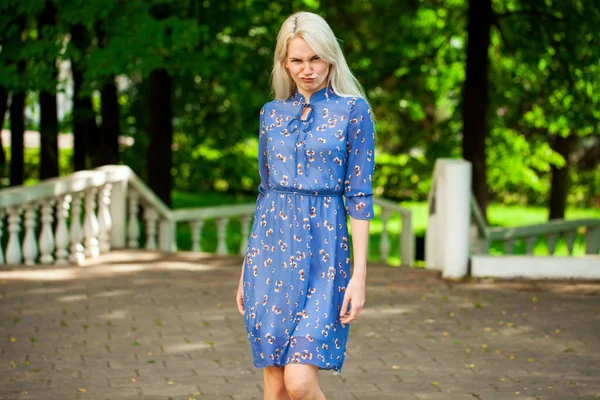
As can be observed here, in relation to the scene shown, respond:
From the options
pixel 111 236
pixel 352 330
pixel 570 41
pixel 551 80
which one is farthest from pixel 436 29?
pixel 352 330

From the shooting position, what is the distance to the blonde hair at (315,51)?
3965 mm

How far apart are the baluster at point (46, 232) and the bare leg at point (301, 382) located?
19.8ft

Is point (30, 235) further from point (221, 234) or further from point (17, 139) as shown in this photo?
point (17, 139)

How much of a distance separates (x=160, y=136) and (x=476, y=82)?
4543mm

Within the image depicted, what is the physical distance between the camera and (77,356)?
6469 millimetres

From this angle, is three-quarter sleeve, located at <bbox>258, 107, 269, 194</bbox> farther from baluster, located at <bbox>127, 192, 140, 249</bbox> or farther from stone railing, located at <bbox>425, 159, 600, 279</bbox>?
baluster, located at <bbox>127, 192, 140, 249</bbox>

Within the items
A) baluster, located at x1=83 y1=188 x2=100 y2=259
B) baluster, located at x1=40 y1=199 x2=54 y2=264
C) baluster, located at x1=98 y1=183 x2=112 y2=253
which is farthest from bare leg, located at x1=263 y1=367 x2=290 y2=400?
baluster, located at x1=98 y1=183 x2=112 y2=253

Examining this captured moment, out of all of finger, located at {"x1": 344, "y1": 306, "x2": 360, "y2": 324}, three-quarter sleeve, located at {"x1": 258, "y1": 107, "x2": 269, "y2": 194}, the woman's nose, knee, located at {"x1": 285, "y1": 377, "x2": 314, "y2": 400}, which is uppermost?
the woman's nose

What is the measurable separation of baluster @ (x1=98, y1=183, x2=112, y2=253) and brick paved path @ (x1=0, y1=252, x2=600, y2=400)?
104 cm

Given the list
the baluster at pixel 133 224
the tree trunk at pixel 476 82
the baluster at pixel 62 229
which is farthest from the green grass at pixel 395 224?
the baluster at pixel 62 229

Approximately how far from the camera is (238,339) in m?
6.95

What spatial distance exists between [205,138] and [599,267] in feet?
32.0

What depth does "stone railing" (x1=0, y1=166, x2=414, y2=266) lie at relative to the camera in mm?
9438

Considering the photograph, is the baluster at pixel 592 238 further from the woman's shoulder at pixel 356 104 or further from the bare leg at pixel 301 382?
the bare leg at pixel 301 382
